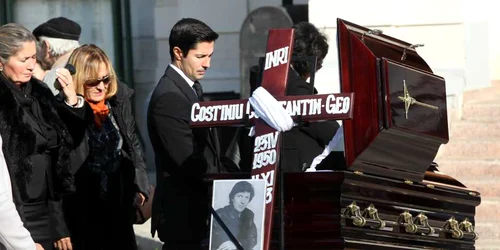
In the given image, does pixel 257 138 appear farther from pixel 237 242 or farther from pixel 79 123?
pixel 79 123

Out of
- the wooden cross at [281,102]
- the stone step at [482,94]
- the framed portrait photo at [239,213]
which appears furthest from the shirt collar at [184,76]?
the stone step at [482,94]

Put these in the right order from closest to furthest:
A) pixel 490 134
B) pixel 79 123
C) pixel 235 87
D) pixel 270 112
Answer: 1. pixel 270 112
2. pixel 79 123
3. pixel 490 134
4. pixel 235 87

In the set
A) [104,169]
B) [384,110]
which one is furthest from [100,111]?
[384,110]

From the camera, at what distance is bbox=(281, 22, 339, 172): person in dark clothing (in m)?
6.51

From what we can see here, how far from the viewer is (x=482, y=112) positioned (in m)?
10.6

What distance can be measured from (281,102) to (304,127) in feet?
3.37

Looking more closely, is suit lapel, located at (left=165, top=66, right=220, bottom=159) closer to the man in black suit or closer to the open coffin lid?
the man in black suit

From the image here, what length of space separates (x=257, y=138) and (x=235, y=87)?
23.7ft

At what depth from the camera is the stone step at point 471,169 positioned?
998 cm

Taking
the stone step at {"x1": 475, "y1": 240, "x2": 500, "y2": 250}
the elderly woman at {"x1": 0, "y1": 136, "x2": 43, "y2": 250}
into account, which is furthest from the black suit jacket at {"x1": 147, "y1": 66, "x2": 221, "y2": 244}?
the stone step at {"x1": 475, "y1": 240, "x2": 500, "y2": 250}

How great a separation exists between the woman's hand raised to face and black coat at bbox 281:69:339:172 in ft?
3.83

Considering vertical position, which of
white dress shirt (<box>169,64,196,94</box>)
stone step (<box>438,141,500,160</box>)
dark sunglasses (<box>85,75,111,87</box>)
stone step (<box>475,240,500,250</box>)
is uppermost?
white dress shirt (<box>169,64,196,94</box>)

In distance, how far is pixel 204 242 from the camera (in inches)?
231

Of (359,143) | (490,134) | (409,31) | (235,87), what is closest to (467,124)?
(490,134)
